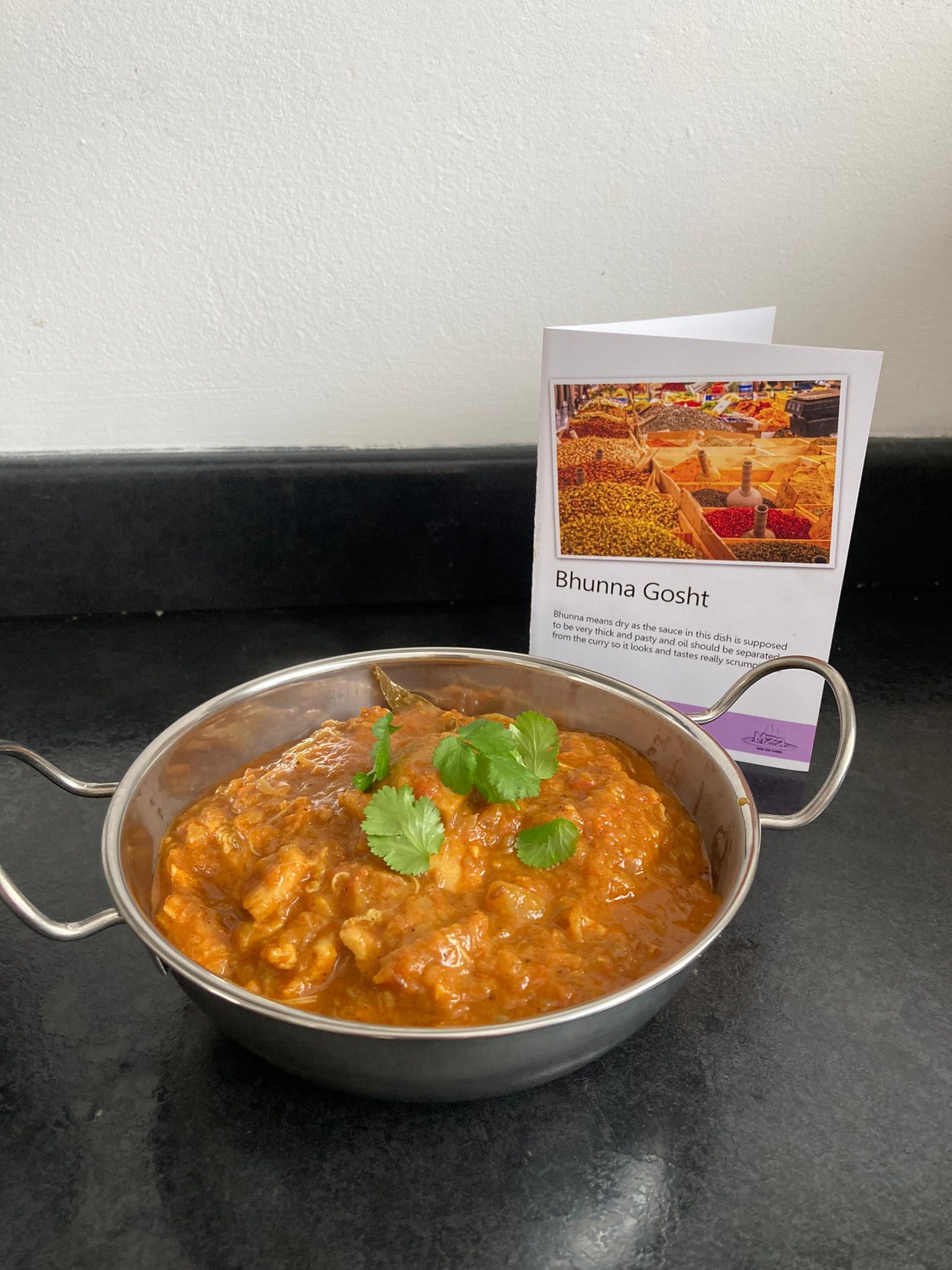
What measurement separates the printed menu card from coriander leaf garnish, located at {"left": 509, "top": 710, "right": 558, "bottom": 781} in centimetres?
22

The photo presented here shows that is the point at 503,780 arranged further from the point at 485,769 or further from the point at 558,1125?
the point at 558,1125

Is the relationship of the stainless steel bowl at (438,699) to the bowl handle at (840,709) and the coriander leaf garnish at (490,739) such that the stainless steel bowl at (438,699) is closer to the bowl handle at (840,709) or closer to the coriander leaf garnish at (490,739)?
the bowl handle at (840,709)

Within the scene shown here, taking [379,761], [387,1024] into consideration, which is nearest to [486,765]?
[379,761]

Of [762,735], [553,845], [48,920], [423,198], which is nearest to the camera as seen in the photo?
[48,920]

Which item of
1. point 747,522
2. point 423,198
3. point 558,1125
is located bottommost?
point 558,1125

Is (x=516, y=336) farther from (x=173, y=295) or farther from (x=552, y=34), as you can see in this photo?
(x=173, y=295)

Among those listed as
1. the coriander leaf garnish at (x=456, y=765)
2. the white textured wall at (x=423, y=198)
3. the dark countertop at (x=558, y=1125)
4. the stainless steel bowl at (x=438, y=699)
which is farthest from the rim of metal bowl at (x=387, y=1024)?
the white textured wall at (x=423, y=198)

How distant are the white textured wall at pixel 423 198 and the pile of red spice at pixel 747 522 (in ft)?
1.67

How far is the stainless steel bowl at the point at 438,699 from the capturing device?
63 cm

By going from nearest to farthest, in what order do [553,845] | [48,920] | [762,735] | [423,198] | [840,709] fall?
1. [48,920]
2. [553,845]
3. [840,709]
4. [762,735]
5. [423,198]

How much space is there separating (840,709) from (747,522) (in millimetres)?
210

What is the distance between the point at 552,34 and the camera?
122cm

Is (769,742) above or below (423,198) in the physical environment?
below

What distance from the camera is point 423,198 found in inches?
51.3
